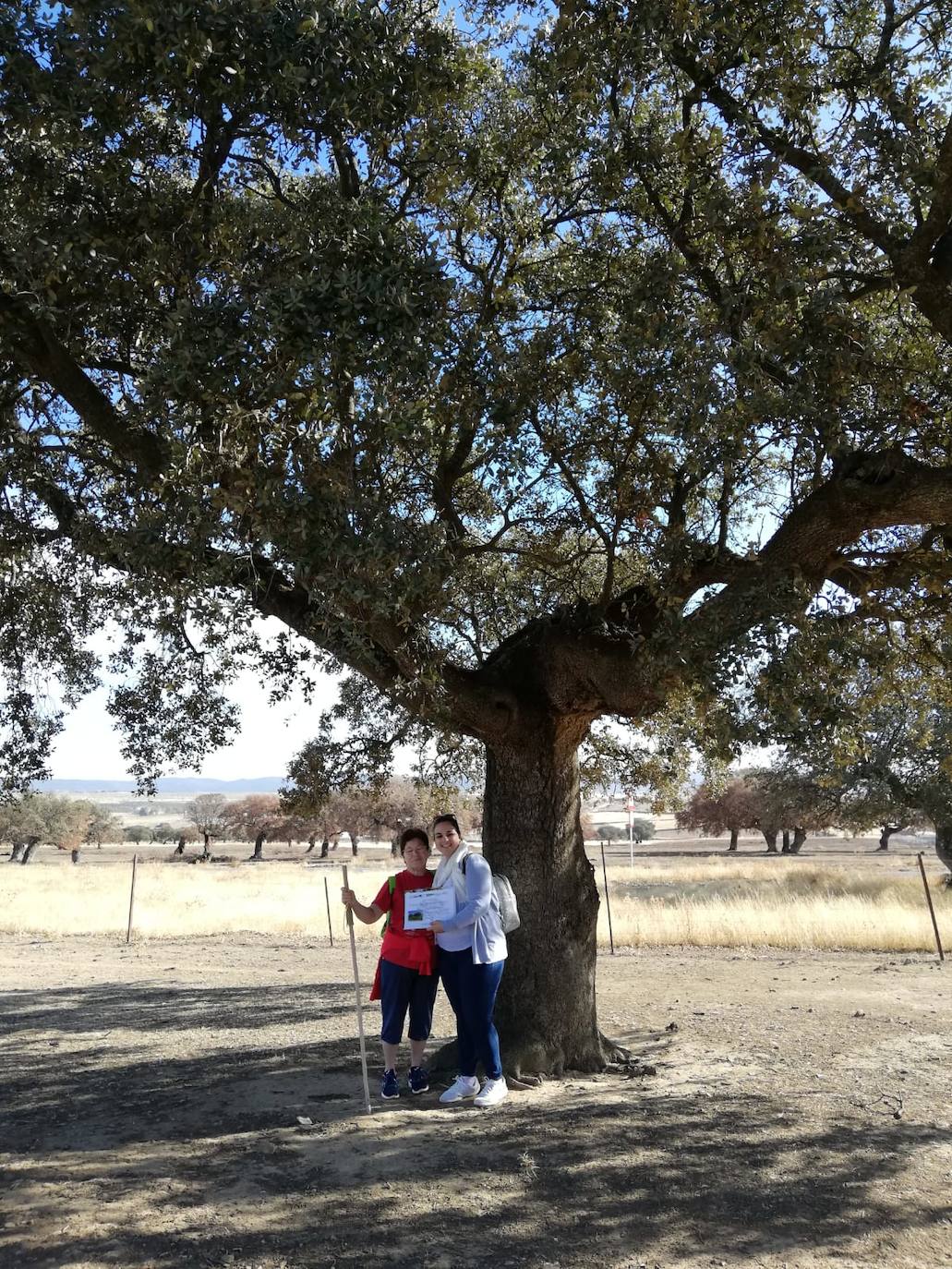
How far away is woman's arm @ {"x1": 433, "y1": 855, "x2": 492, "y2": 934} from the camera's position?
7.25 meters

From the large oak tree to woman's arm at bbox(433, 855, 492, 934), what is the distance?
121cm

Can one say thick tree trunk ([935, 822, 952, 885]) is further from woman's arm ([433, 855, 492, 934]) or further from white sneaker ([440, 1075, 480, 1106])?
woman's arm ([433, 855, 492, 934])

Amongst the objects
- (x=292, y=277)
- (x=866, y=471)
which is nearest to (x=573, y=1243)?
(x=866, y=471)

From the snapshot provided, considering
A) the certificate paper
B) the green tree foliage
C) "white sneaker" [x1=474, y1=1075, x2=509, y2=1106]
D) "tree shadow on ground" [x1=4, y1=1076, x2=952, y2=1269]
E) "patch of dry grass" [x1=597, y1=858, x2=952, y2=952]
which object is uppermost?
the green tree foliage

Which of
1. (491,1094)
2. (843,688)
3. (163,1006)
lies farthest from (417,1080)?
(163,1006)

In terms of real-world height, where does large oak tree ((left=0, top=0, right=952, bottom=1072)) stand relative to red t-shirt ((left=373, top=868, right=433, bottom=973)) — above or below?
above

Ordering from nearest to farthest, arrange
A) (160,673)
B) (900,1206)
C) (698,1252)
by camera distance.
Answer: (698,1252) → (900,1206) → (160,673)

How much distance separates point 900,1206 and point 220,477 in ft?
18.3

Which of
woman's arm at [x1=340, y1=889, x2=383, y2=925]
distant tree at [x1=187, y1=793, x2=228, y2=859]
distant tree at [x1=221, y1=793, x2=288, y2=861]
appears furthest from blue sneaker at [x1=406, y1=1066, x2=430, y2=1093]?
distant tree at [x1=187, y1=793, x2=228, y2=859]

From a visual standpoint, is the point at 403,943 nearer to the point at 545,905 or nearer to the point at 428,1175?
the point at 545,905

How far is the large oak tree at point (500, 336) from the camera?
6145 mm

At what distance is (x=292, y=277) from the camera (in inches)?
254

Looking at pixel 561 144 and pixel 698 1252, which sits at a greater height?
pixel 561 144

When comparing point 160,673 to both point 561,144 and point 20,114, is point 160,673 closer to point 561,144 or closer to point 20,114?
point 20,114
